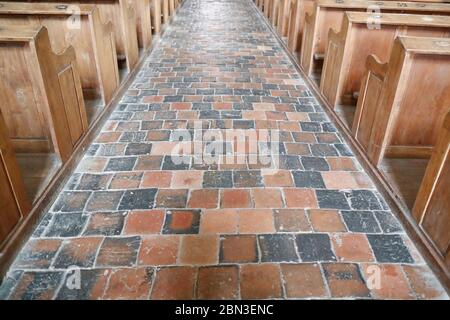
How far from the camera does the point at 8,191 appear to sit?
1.95 meters

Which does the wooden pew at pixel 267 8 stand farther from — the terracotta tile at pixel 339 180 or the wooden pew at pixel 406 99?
the terracotta tile at pixel 339 180

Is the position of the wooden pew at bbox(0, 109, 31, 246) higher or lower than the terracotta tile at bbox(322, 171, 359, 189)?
higher

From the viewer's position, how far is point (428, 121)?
2.66 m

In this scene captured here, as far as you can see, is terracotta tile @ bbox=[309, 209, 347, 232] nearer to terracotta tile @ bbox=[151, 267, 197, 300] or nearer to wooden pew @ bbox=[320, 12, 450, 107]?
terracotta tile @ bbox=[151, 267, 197, 300]

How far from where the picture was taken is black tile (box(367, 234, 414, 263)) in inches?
81.4

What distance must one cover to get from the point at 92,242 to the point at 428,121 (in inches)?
103

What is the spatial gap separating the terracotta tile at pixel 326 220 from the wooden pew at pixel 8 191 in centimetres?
187

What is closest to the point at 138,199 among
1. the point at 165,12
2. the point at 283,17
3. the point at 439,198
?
the point at 439,198

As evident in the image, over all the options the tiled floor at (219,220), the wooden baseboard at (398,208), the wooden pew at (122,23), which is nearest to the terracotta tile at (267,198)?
the tiled floor at (219,220)

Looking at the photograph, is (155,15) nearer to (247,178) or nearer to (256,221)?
(247,178)

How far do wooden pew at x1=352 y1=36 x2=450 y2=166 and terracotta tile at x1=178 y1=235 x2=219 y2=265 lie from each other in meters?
1.52

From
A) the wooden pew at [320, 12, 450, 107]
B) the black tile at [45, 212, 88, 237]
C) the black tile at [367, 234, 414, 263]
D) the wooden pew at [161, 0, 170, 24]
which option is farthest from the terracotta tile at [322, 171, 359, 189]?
the wooden pew at [161, 0, 170, 24]

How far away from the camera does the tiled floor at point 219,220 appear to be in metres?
1.89

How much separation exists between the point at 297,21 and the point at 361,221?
3966 mm
